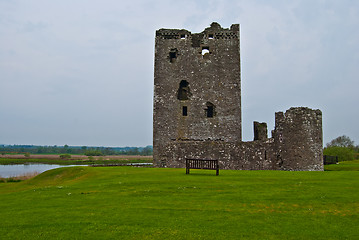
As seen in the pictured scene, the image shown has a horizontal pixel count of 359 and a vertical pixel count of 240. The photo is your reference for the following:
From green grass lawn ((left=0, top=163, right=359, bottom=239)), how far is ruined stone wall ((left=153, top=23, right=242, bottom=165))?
634 inches

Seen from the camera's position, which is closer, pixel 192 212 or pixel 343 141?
pixel 192 212

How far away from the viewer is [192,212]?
8133 millimetres

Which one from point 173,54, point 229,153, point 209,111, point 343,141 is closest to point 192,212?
point 229,153

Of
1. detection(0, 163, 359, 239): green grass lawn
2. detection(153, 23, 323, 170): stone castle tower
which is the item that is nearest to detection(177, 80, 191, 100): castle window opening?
detection(153, 23, 323, 170): stone castle tower

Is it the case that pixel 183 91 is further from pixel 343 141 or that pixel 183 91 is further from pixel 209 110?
pixel 343 141

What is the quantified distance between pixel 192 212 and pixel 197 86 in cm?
2135

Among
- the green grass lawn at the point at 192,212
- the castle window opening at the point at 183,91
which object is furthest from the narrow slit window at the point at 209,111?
the green grass lawn at the point at 192,212

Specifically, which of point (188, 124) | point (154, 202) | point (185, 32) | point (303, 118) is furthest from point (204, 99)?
point (154, 202)

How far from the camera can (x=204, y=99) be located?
2859cm

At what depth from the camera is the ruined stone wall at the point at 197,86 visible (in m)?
28.3

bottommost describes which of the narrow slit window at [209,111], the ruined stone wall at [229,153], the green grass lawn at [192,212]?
the green grass lawn at [192,212]

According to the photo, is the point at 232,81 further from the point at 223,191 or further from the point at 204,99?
the point at 223,191

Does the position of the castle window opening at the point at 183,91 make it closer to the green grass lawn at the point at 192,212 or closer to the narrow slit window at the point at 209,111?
the narrow slit window at the point at 209,111

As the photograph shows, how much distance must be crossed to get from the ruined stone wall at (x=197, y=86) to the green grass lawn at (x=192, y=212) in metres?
16.1
